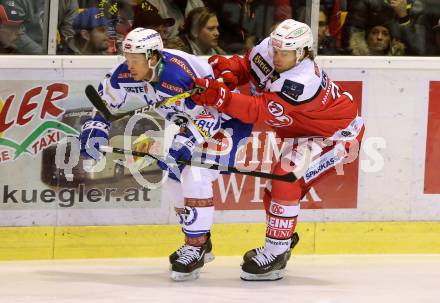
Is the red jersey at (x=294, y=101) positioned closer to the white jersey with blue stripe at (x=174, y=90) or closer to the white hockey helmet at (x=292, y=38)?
the white hockey helmet at (x=292, y=38)

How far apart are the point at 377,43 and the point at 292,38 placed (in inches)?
48.0

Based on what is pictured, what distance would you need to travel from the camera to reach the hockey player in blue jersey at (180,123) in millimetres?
5926

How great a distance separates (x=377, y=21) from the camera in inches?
278

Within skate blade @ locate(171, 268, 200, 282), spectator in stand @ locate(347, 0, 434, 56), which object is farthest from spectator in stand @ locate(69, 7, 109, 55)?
spectator in stand @ locate(347, 0, 434, 56)

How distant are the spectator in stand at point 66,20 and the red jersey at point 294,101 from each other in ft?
2.87

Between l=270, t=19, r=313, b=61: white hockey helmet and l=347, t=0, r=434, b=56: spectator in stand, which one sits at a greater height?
l=347, t=0, r=434, b=56: spectator in stand

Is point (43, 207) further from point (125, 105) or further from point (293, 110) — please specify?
point (293, 110)

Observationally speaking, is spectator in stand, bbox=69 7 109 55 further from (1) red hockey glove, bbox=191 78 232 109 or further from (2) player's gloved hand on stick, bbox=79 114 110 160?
Answer: (1) red hockey glove, bbox=191 78 232 109

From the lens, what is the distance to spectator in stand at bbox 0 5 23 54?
6.36m

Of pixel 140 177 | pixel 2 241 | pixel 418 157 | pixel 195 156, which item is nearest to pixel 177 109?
pixel 195 156

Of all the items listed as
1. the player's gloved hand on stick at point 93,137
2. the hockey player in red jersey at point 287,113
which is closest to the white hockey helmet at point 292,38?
the hockey player in red jersey at point 287,113

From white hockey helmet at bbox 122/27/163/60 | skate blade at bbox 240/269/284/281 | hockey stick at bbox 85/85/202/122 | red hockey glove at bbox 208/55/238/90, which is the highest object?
white hockey helmet at bbox 122/27/163/60

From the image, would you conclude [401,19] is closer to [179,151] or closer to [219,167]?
[219,167]

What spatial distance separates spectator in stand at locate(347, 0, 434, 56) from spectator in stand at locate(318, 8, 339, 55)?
0.14 meters
